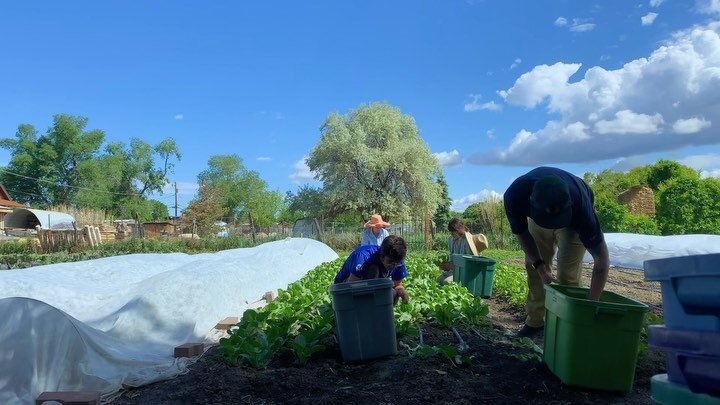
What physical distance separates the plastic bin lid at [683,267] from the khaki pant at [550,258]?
103 inches

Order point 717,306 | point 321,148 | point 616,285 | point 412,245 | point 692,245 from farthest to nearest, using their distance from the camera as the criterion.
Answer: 1. point 321,148
2. point 412,245
3. point 692,245
4. point 616,285
5. point 717,306

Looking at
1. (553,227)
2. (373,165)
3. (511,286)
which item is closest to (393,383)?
(553,227)

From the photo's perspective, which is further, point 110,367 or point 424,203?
point 424,203

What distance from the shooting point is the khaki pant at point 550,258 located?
15.4 ft

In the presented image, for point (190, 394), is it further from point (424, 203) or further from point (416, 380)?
point (424, 203)

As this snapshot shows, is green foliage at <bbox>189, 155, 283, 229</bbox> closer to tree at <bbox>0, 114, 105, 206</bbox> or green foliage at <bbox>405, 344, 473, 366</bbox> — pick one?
tree at <bbox>0, 114, 105, 206</bbox>

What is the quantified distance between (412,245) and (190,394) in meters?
18.9

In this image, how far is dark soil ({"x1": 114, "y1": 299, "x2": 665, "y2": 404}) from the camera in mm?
3492

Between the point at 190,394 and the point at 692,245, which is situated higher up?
the point at 692,245

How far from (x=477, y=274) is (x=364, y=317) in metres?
4.34

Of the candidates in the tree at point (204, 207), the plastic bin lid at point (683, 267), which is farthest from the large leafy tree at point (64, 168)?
the plastic bin lid at point (683, 267)

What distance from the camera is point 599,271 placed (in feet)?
12.6

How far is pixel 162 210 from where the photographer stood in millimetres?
70250

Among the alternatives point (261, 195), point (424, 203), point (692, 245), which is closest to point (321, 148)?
point (424, 203)
